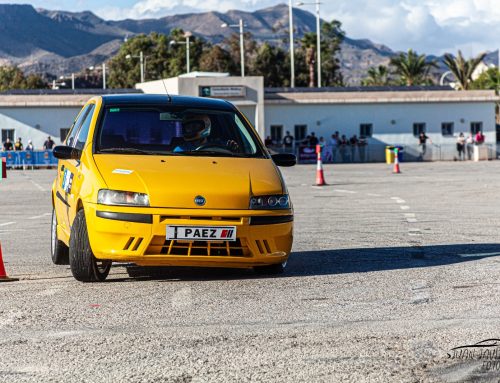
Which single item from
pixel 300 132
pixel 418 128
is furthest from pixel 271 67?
pixel 300 132

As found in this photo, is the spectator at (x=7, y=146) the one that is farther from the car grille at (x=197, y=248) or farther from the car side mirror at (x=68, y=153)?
the car grille at (x=197, y=248)

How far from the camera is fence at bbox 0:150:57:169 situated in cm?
5108

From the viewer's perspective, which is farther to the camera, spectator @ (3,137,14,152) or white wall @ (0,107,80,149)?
white wall @ (0,107,80,149)

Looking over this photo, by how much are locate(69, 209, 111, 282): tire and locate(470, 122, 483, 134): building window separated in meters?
60.4

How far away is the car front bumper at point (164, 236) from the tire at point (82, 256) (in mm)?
111

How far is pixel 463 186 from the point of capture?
1080 inches

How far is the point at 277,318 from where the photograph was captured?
7.13 metres

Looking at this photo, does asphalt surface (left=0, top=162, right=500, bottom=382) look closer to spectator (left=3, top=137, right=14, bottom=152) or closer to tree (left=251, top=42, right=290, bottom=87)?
spectator (left=3, top=137, right=14, bottom=152)

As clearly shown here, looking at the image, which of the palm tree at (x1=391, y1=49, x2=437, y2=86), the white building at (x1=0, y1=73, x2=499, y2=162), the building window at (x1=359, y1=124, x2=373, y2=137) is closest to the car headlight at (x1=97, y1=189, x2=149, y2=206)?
the white building at (x1=0, y1=73, x2=499, y2=162)

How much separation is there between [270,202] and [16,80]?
124 metres

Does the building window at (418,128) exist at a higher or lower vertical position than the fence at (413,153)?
higher

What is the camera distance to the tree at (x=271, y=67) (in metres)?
109

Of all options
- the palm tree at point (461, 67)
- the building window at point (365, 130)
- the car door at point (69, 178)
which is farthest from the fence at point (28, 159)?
the palm tree at point (461, 67)

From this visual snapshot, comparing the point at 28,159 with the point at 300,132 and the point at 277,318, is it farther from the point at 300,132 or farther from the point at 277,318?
the point at 277,318
